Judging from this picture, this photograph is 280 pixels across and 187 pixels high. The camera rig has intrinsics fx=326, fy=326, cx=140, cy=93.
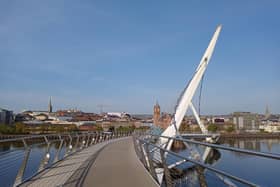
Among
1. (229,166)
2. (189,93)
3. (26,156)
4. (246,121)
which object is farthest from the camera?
(246,121)

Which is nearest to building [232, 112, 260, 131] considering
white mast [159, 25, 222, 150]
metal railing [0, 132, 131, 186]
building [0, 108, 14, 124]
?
building [0, 108, 14, 124]

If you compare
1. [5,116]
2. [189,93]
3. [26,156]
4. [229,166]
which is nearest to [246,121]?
[5,116]

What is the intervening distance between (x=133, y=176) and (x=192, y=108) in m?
29.2

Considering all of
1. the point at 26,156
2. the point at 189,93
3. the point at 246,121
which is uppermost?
the point at 189,93

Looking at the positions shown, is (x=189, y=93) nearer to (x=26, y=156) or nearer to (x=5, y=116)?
(x=26, y=156)

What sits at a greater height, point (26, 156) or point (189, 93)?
point (189, 93)

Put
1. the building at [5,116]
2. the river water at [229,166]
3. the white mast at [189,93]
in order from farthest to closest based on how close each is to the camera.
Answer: the building at [5,116]
the white mast at [189,93]
the river water at [229,166]

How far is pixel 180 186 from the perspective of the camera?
14.7 ft

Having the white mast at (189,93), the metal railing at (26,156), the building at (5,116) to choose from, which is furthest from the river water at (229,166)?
the building at (5,116)

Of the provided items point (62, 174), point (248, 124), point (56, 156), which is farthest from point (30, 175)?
point (248, 124)

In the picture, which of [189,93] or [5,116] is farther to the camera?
[5,116]

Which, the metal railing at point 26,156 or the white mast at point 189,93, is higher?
the white mast at point 189,93

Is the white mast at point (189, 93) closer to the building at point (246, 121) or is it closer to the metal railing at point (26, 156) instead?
the metal railing at point (26, 156)

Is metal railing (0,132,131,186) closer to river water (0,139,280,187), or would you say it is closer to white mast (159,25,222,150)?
river water (0,139,280,187)
